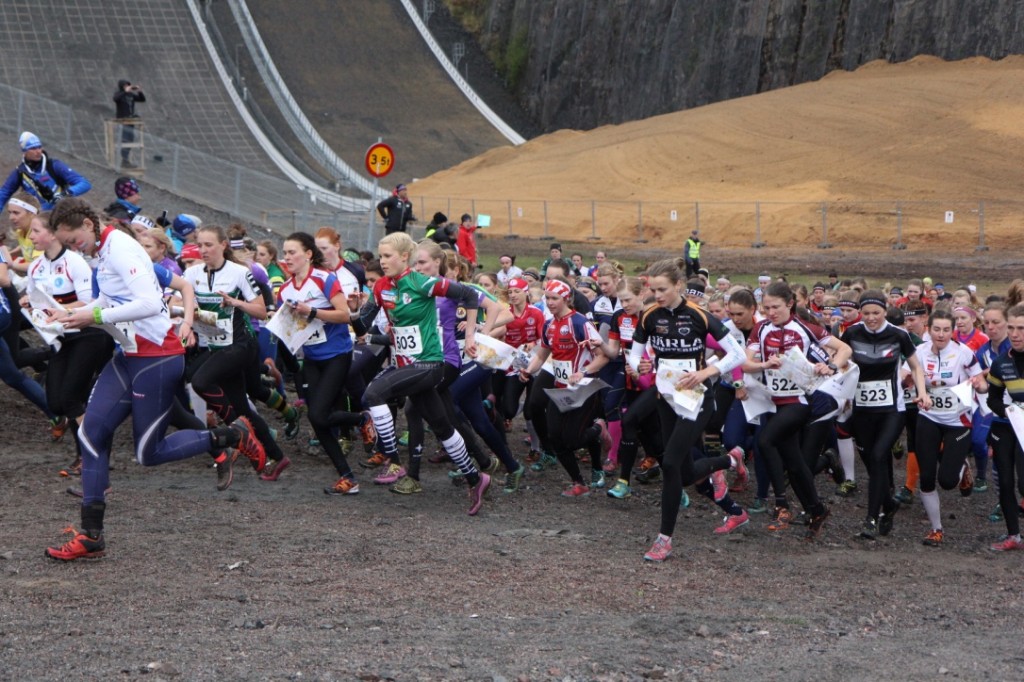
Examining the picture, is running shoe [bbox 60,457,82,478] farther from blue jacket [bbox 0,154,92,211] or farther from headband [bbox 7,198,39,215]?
blue jacket [bbox 0,154,92,211]

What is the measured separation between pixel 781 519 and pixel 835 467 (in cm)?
182

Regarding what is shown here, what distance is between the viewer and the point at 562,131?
6091 centimetres

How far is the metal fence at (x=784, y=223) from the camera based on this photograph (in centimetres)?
3559

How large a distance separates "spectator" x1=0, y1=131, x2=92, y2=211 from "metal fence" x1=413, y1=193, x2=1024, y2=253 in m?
24.8

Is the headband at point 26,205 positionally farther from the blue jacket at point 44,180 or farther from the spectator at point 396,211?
the spectator at point 396,211

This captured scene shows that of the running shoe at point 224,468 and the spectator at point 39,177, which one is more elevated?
the spectator at point 39,177

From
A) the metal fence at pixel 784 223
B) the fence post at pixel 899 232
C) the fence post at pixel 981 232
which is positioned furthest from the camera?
the metal fence at pixel 784 223

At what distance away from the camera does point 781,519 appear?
34.2 feet

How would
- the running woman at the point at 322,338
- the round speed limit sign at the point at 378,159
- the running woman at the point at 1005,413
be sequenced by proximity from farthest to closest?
the round speed limit sign at the point at 378,159, the running woman at the point at 322,338, the running woman at the point at 1005,413

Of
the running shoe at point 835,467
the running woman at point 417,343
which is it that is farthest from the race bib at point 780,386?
the running woman at point 417,343

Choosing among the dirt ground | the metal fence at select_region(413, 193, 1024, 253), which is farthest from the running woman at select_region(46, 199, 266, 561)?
the metal fence at select_region(413, 193, 1024, 253)

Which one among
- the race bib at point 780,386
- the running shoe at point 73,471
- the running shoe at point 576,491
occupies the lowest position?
the running shoe at point 576,491

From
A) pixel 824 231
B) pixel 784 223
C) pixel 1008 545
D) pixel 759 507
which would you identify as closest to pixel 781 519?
pixel 759 507

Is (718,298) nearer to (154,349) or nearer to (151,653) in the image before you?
(154,349)
